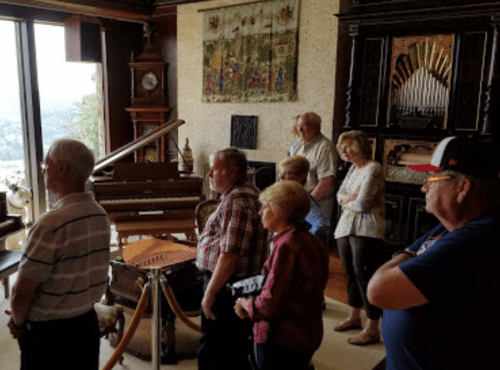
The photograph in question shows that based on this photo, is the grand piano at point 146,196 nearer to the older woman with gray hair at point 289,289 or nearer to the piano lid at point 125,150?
the piano lid at point 125,150

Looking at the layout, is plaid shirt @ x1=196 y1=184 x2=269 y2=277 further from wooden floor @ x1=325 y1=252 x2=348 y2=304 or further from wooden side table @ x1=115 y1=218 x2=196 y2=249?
wooden side table @ x1=115 y1=218 x2=196 y2=249

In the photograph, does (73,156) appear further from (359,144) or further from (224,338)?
(359,144)

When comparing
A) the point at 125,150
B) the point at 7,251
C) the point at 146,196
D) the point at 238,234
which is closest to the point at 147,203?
the point at 146,196

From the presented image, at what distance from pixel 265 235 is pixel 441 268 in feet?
4.09

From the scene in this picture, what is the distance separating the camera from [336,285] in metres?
4.64

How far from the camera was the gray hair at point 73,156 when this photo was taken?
6.00 ft

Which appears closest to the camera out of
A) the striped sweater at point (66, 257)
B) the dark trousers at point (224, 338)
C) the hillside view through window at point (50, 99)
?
the striped sweater at point (66, 257)

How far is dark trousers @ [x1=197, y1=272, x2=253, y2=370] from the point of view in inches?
94.7

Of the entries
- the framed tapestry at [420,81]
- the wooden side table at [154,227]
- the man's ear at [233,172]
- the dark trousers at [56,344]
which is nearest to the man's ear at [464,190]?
the man's ear at [233,172]

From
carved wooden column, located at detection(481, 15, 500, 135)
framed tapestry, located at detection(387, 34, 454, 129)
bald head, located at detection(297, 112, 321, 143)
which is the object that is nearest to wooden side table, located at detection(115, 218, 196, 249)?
bald head, located at detection(297, 112, 321, 143)

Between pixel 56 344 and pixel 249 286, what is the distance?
2.87 ft

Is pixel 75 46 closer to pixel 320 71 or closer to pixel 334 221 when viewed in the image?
pixel 320 71

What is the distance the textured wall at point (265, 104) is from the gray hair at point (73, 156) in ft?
14.8

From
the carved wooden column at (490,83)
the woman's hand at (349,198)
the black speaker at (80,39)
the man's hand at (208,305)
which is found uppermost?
the black speaker at (80,39)
